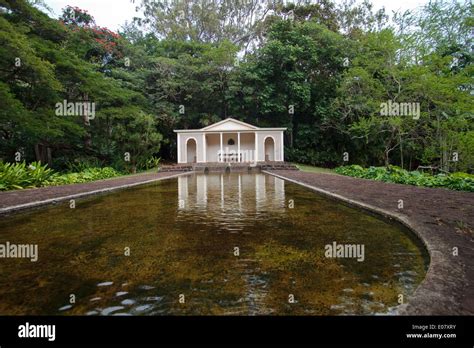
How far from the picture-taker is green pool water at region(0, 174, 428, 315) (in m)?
2.34

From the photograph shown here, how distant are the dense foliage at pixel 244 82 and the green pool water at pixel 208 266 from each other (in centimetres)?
1122

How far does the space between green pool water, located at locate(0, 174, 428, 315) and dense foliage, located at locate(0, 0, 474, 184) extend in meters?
11.2

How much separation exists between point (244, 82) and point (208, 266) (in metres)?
28.9

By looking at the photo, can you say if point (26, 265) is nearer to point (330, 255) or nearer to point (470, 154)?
point (330, 255)

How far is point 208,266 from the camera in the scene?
3141 millimetres

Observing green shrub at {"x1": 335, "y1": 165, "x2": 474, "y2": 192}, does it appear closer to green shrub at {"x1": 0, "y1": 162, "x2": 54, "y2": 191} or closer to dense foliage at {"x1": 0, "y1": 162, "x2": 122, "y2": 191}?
dense foliage at {"x1": 0, "y1": 162, "x2": 122, "y2": 191}

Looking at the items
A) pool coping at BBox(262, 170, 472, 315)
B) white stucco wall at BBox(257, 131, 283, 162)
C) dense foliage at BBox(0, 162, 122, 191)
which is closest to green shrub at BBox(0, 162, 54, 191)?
dense foliage at BBox(0, 162, 122, 191)

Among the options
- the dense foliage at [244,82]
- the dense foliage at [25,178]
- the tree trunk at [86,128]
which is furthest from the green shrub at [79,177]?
the tree trunk at [86,128]

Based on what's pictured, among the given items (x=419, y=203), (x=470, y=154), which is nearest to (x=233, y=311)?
(x=419, y=203)

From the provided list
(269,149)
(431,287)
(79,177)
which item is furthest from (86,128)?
(431,287)

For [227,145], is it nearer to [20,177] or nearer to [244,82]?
[244,82]
